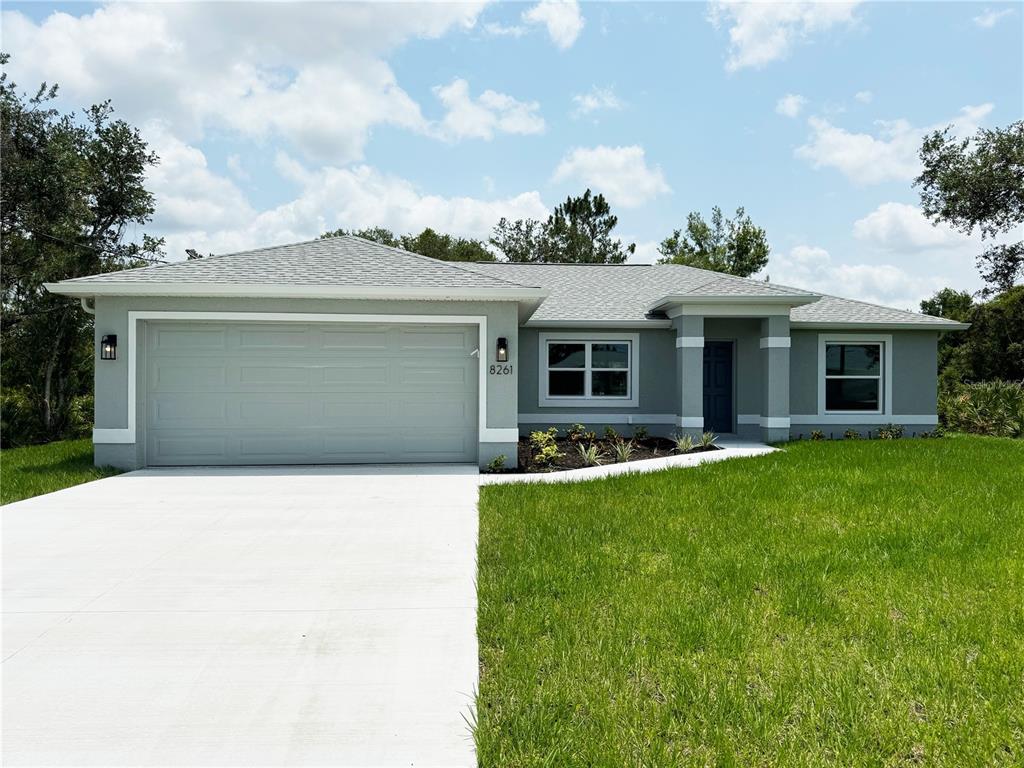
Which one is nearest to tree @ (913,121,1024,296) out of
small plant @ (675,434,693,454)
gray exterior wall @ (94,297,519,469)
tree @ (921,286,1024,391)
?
tree @ (921,286,1024,391)

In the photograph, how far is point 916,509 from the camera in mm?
6977

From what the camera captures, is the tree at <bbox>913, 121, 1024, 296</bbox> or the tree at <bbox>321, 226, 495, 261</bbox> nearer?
the tree at <bbox>913, 121, 1024, 296</bbox>

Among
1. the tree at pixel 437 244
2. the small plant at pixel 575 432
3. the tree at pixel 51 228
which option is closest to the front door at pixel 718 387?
the small plant at pixel 575 432

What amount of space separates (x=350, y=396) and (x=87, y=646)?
23.2ft

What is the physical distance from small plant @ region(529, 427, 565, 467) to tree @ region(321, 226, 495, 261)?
27530mm

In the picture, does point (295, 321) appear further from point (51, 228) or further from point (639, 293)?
point (51, 228)

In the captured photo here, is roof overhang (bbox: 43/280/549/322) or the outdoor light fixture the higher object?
roof overhang (bbox: 43/280/549/322)

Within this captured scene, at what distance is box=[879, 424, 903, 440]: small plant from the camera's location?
13923mm

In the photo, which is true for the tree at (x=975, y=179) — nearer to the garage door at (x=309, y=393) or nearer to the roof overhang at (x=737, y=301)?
the roof overhang at (x=737, y=301)

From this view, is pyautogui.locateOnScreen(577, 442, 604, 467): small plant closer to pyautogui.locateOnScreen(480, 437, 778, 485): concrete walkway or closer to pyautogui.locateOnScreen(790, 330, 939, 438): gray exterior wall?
pyautogui.locateOnScreen(480, 437, 778, 485): concrete walkway

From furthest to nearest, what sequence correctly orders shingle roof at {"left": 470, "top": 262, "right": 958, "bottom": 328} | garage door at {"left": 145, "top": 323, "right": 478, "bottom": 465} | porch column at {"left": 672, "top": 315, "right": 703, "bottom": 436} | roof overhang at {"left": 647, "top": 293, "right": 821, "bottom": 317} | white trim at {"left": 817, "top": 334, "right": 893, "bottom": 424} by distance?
white trim at {"left": 817, "top": 334, "right": 893, "bottom": 424}, shingle roof at {"left": 470, "top": 262, "right": 958, "bottom": 328}, porch column at {"left": 672, "top": 315, "right": 703, "bottom": 436}, roof overhang at {"left": 647, "top": 293, "right": 821, "bottom": 317}, garage door at {"left": 145, "top": 323, "right": 478, "bottom": 465}

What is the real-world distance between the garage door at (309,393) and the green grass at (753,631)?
3678 mm

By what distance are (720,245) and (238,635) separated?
1519 inches

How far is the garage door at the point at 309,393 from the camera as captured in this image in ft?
34.9
